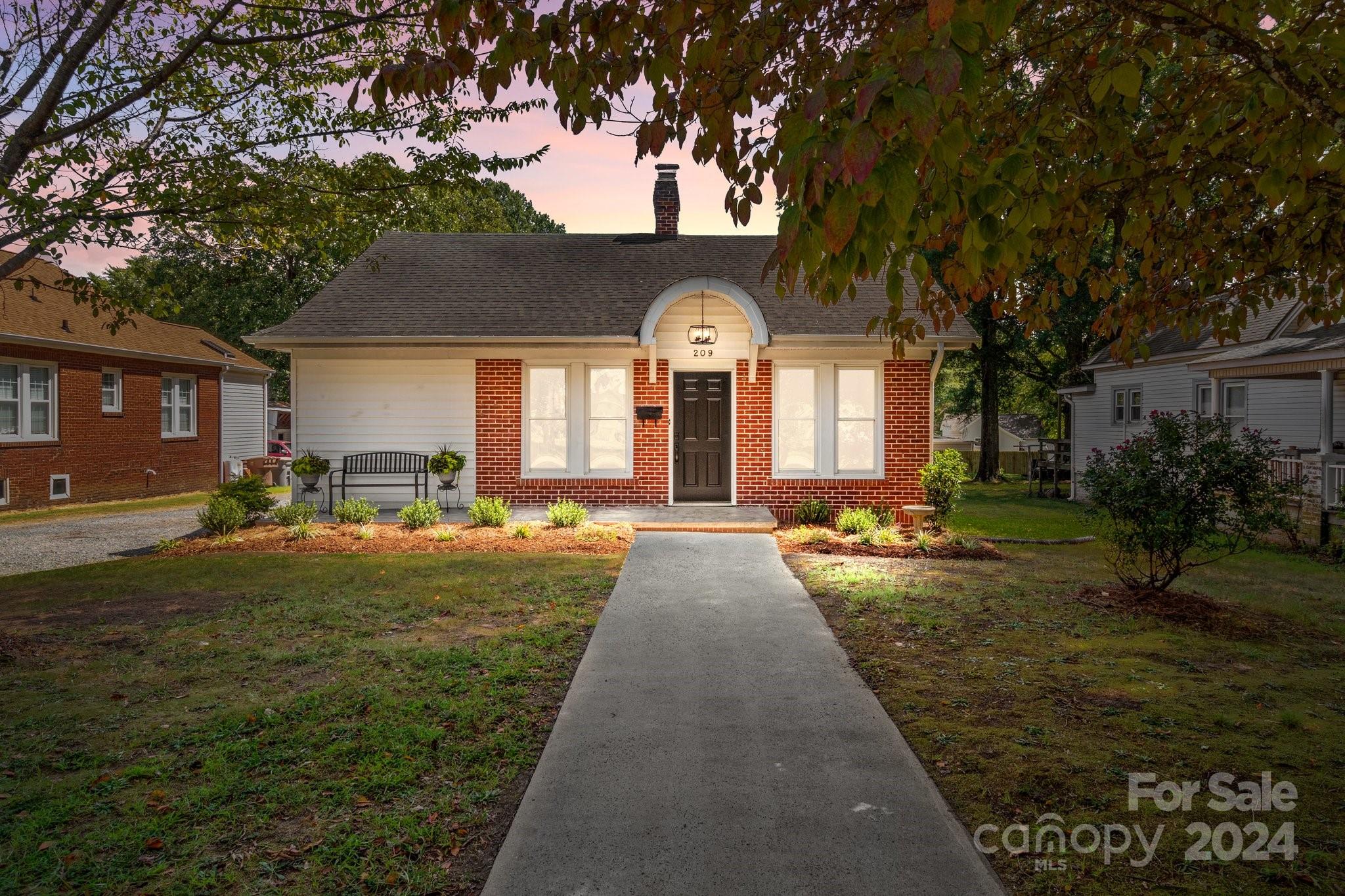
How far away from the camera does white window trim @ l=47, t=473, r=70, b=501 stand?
18.7 metres

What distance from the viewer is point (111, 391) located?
20750 millimetres

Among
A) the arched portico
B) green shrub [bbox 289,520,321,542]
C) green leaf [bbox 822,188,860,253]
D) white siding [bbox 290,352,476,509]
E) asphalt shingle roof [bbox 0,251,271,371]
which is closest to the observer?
green leaf [bbox 822,188,860,253]

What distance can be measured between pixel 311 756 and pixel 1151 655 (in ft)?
20.3

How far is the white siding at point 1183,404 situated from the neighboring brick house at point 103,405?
22724 mm

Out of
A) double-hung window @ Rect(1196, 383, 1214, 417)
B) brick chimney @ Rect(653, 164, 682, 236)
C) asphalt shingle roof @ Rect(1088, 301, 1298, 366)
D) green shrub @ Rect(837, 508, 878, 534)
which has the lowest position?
green shrub @ Rect(837, 508, 878, 534)

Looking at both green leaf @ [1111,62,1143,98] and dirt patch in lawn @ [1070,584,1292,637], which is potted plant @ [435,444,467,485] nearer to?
dirt patch in lawn @ [1070,584,1292,637]

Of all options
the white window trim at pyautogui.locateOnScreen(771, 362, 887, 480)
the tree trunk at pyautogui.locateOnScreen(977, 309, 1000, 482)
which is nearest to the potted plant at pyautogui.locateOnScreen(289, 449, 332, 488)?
the white window trim at pyautogui.locateOnScreen(771, 362, 887, 480)

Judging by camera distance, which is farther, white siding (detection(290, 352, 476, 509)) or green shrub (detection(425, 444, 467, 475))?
white siding (detection(290, 352, 476, 509))

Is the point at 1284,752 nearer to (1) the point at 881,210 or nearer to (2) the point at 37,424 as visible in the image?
(1) the point at 881,210

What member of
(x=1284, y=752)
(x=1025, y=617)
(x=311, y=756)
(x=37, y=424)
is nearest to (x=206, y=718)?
(x=311, y=756)

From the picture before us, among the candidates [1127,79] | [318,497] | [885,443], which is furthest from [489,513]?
[1127,79]

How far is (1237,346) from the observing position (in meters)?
17.4

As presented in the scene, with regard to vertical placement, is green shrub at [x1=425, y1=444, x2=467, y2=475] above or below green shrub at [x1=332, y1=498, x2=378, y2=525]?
above

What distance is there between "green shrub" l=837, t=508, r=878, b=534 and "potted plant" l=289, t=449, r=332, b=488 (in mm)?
A: 8868
